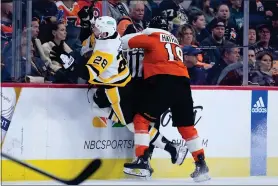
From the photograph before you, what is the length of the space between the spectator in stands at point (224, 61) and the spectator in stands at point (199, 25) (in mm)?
184

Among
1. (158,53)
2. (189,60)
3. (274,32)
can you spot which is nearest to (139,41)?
(158,53)

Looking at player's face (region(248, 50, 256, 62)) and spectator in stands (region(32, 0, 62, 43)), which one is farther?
player's face (region(248, 50, 256, 62))

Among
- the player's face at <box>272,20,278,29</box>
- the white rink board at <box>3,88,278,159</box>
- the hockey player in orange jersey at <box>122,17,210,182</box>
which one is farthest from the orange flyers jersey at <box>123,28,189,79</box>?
the player's face at <box>272,20,278,29</box>

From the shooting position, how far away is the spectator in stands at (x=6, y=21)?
5195 millimetres

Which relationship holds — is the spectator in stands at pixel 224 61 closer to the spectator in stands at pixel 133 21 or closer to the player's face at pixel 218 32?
the player's face at pixel 218 32

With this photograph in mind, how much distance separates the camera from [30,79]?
532cm

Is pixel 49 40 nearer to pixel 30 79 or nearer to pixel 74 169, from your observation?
pixel 30 79

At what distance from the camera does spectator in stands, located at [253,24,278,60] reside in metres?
5.95

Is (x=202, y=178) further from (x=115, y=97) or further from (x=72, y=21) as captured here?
(x=72, y=21)

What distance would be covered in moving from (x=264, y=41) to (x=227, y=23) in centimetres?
31

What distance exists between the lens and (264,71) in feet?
19.5

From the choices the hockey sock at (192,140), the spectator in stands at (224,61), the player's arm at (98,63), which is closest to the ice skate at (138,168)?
the hockey sock at (192,140)

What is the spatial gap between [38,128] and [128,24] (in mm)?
979

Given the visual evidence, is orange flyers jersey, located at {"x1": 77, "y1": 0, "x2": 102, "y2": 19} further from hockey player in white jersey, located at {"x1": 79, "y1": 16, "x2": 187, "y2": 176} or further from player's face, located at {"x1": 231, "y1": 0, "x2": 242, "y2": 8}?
player's face, located at {"x1": 231, "y1": 0, "x2": 242, "y2": 8}
